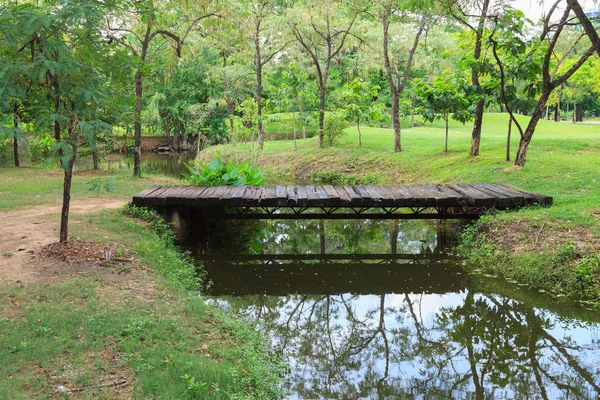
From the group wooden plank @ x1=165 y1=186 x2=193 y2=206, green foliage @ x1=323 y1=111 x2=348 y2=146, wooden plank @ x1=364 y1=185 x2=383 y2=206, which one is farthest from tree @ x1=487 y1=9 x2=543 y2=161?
green foliage @ x1=323 y1=111 x2=348 y2=146

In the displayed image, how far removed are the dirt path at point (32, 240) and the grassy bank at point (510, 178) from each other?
6.87 m

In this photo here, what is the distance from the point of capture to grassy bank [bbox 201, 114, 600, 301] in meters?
7.55

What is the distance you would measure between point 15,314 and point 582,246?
7669 mm

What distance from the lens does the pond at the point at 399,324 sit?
505cm

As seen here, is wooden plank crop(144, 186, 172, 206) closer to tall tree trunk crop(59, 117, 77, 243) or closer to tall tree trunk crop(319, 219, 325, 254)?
tall tree trunk crop(59, 117, 77, 243)

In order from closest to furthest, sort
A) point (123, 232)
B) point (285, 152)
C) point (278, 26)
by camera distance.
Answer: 1. point (123, 232)
2. point (278, 26)
3. point (285, 152)

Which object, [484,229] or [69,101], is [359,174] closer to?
[484,229]

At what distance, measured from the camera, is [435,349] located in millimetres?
5910

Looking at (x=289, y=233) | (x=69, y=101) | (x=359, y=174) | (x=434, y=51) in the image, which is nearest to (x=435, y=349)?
(x=69, y=101)

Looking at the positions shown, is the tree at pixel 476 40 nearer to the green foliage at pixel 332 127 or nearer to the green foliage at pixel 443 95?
the green foliage at pixel 443 95

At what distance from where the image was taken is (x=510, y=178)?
42.1 ft

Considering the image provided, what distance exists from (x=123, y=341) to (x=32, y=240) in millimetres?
4025

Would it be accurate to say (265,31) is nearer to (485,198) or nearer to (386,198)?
(386,198)

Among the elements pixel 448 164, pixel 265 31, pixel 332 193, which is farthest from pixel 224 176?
pixel 265 31
